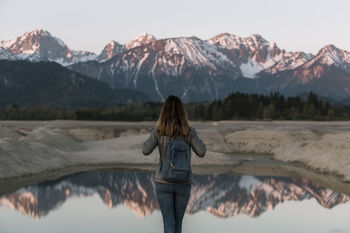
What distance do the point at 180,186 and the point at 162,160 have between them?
0.82 metres

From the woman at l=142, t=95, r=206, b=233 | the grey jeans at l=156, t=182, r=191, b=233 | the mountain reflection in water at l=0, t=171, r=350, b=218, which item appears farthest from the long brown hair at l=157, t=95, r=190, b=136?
the mountain reflection in water at l=0, t=171, r=350, b=218

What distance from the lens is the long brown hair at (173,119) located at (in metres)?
11.2

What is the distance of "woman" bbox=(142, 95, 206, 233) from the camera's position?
442 inches

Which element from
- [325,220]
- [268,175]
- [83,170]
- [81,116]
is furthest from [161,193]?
[81,116]

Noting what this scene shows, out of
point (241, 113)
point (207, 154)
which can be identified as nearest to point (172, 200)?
point (207, 154)

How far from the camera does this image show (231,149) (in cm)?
8181

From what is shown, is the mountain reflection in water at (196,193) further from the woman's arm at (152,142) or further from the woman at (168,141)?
the woman's arm at (152,142)

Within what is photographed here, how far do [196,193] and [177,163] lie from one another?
977 inches

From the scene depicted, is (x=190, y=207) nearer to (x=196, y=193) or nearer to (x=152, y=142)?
(x=196, y=193)

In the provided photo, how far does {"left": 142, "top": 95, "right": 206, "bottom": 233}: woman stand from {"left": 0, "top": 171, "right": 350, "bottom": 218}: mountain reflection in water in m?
Result: 15.5

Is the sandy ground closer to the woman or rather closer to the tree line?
the woman

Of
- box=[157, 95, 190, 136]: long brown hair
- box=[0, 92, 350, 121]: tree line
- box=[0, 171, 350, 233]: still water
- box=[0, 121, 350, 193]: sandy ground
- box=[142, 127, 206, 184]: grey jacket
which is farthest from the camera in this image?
box=[0, 92, 350, 121]: tree line

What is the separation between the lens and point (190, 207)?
1153 inches

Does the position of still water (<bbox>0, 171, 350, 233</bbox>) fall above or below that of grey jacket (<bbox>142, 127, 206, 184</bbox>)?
below
